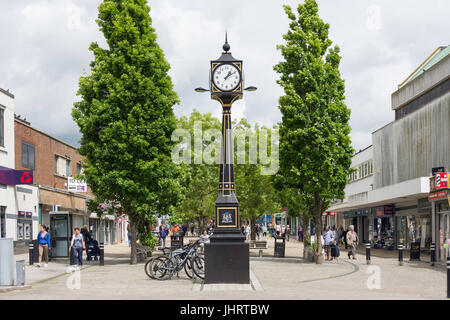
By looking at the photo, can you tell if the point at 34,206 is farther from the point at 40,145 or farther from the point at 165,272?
the point at 165,272

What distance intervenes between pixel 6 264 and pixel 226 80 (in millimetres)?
7930

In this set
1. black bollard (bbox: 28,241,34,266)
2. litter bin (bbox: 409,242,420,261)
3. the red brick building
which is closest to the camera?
black bollard (bbox: 28,241,34,266)

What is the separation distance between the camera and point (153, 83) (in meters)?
26.2

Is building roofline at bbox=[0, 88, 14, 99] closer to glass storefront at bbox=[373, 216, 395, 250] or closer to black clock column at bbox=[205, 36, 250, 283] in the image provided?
black clock column at bbox=[205, 36, 250, 283]

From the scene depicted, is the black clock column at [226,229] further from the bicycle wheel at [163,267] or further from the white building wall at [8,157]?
the white building wall at [8,157]

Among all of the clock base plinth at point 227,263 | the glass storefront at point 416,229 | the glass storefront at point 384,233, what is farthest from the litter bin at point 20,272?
the glass storefront at point 384,233

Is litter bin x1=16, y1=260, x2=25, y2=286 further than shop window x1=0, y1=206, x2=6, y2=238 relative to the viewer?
No

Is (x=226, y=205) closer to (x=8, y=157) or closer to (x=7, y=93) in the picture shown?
(x=8, y=157)

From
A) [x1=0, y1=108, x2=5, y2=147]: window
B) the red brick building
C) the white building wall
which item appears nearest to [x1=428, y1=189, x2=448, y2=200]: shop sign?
the red brick building

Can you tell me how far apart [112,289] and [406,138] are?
2799cm

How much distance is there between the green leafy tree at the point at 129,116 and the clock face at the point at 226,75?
7.75 metres

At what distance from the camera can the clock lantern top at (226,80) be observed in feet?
60.2

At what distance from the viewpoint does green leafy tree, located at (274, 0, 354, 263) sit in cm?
2688

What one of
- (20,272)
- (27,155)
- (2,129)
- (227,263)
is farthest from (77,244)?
(27,155)
